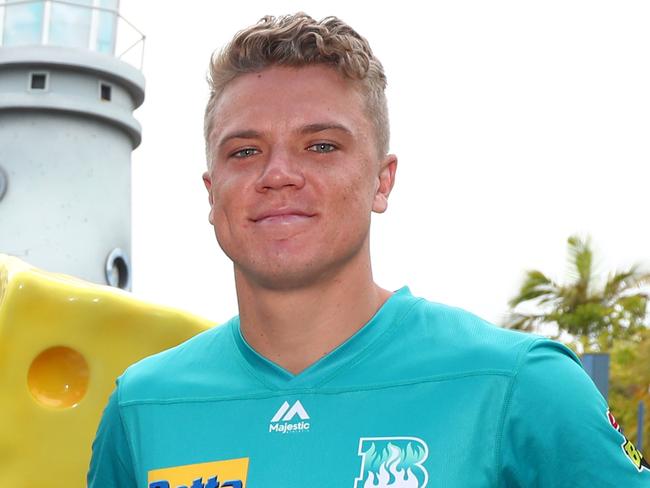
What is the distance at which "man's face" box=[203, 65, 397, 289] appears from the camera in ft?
6.06

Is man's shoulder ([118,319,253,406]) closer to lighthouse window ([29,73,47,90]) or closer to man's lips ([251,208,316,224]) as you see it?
man's lips ([251,208,316,224])

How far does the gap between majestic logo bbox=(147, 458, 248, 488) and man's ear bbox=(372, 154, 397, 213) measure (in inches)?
21.7

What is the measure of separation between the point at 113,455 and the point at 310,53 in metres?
0.91

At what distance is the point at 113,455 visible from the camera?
6.90 feet

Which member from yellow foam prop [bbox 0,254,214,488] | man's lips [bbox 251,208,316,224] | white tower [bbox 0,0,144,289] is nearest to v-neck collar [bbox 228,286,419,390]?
man's lips [bbox 251,208,316,224]

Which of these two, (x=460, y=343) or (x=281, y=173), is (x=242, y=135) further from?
(x=460, y=343)

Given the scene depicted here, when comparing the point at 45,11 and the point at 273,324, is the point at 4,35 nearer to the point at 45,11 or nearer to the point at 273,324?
the point at 45,11

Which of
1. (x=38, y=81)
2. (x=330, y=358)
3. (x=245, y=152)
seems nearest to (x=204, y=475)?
(x=330, y=358)

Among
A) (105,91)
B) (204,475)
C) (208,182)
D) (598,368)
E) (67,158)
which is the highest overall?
(105,91)

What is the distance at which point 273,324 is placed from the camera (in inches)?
76.5

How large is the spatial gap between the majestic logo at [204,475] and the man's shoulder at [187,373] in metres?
0.15

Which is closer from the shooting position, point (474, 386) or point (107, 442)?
point (474, 386)

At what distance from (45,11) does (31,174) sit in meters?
1.92

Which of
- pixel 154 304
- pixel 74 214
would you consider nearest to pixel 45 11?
pixel 74 214
